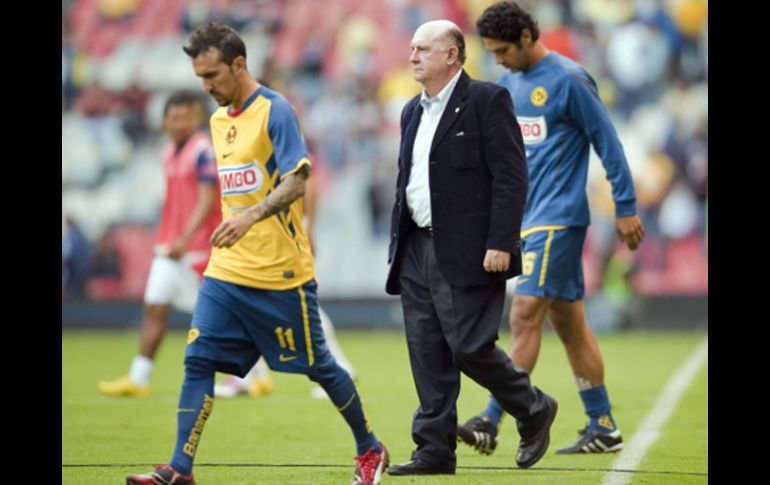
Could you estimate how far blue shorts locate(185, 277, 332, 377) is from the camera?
7305mm

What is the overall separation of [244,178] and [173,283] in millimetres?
5303

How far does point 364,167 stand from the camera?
24.1m

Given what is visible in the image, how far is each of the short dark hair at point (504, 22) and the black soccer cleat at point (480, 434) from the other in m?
2.23

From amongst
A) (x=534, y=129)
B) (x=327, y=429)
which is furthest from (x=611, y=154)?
(x=327, y=429)

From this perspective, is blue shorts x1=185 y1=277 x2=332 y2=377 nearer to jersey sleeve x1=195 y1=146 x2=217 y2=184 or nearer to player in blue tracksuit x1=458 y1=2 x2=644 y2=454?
player in blue tracksuit x1=458 y1=2 x2=644 y2=454

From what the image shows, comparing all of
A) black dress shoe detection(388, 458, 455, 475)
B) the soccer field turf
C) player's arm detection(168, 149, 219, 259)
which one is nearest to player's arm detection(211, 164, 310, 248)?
the soccer field turf

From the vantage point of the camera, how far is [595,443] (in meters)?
8.97

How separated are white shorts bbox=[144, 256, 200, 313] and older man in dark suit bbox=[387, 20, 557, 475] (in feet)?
16.9

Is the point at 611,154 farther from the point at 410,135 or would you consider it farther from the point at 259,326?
the point at 259,326

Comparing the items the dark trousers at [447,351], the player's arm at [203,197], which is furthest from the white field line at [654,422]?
the player's arm at [203,197]

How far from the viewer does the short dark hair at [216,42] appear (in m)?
7.42

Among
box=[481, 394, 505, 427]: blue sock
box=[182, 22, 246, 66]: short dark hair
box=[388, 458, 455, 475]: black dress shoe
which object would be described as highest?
box=[182, 22, 246, 66]: short dark hair

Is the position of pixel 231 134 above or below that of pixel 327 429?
above

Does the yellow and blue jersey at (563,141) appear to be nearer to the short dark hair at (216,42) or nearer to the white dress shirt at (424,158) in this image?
the white dress shirt at (424,158)
